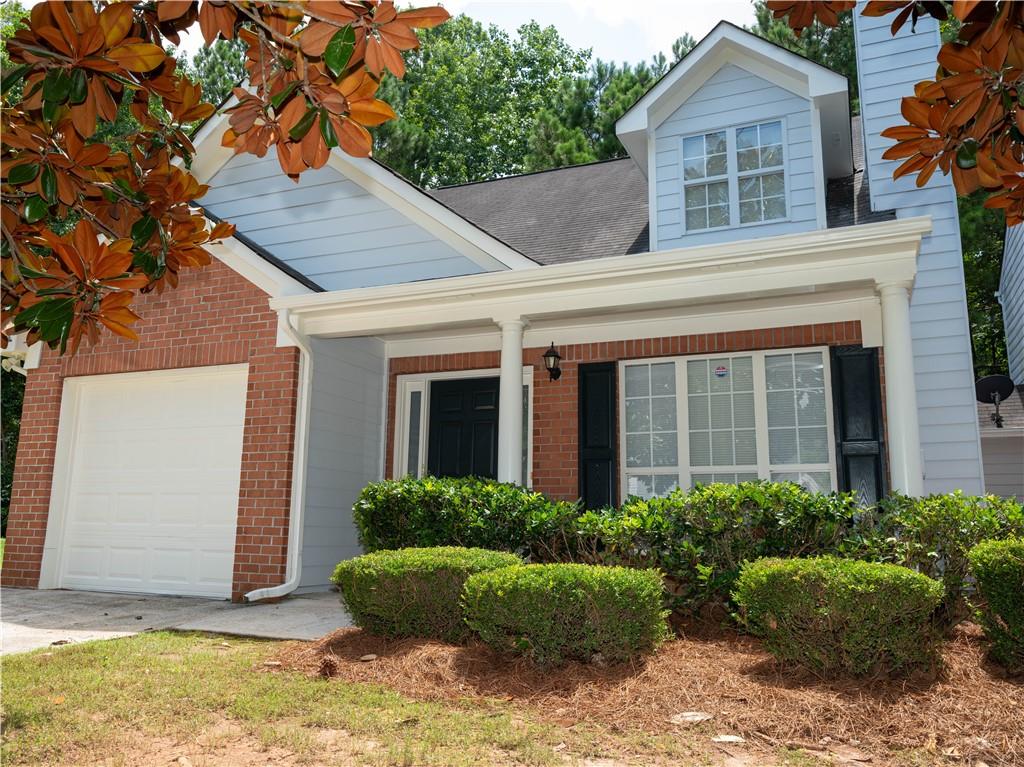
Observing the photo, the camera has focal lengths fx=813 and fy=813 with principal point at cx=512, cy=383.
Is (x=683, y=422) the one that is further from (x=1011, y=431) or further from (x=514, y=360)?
(x=1011, y=431)

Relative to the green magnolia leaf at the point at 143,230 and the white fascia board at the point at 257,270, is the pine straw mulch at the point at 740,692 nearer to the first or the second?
the green magnolia leaf at the point at 143,230

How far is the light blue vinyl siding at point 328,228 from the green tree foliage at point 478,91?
1441cm

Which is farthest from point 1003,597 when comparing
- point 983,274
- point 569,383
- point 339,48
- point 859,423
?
point 983,274

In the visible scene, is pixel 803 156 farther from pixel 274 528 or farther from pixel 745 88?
pixel 274 528

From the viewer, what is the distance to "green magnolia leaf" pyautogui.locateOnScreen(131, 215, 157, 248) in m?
2.84

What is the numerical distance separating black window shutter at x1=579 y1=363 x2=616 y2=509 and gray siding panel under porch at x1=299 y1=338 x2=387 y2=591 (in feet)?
8.39

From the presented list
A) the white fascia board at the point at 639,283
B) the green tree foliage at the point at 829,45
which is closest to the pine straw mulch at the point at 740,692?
the white fascia board at the point at 639,283

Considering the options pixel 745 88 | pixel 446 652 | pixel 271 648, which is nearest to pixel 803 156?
pixel 745 88

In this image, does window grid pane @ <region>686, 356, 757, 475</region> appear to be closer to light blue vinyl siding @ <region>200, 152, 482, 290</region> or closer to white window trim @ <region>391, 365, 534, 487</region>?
white window trim @ <region>391, 365, 534, 487</region>

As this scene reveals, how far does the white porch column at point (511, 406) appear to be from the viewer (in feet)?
24.1

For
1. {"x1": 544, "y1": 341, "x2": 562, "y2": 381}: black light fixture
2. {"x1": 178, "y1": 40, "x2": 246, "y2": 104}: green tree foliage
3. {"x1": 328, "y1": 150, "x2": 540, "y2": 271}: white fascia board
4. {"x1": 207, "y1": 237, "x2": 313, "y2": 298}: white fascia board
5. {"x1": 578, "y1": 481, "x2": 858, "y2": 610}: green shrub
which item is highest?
{"x1": 178, "y1": 40, "x2": 246, "y2": 104}: green tree foliage

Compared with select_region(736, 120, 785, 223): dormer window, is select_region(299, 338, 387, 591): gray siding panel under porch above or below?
below

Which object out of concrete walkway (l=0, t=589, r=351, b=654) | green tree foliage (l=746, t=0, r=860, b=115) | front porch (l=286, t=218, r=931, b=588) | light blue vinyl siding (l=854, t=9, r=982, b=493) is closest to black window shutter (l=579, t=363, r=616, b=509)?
front porch (l=286, t=218, r=931, b=588)

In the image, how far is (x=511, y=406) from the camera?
24.6 ft
